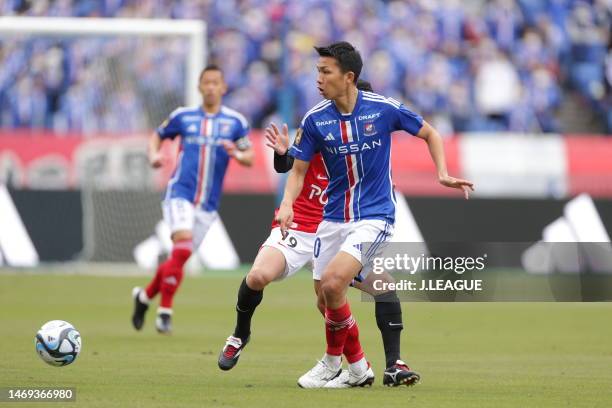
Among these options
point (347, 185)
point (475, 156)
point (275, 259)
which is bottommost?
point (475, 156)

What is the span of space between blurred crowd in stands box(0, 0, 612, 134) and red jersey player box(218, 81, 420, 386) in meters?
12.8

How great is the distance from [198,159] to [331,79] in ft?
18.3

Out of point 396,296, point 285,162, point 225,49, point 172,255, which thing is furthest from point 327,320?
point 225,49

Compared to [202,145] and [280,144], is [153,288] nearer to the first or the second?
[202,145]

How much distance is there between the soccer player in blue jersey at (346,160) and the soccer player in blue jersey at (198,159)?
4692mm

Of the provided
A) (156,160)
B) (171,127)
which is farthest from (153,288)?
(171,127)

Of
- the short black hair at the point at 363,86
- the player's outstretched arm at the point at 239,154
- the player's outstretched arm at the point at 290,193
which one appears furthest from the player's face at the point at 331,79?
the player's outstretched arm at the point at 239,154

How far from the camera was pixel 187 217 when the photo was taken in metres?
13.8

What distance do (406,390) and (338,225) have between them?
1207mm

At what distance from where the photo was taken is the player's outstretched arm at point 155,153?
13487 millimetres

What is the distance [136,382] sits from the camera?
8.97m

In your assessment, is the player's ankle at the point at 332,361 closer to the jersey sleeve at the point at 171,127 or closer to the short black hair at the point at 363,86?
the short black hair at the point at 363,86

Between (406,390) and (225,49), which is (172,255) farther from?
(225,49)

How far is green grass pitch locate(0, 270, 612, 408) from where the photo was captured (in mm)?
8367
